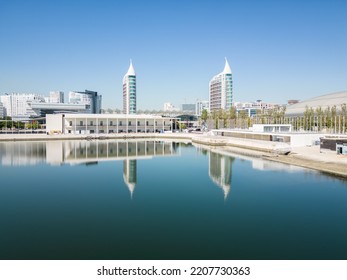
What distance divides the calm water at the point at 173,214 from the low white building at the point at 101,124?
991 inches

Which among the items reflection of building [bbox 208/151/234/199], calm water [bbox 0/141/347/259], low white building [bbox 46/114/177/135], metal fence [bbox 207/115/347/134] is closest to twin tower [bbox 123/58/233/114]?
low white building [bbox 46/114/177/135]

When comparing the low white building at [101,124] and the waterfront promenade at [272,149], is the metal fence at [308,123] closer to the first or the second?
the waterfront promenade at [272,149]

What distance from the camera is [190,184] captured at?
43.0ft

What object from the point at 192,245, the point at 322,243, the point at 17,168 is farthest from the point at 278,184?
the point at 17,168

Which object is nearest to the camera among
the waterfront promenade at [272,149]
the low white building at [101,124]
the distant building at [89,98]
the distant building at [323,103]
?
the waterfront promenade at [272,149]

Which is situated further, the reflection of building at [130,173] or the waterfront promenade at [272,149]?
the waterfront promenade at [272,149]

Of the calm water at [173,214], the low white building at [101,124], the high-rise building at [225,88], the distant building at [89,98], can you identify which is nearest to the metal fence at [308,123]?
the low white building at [101,124]

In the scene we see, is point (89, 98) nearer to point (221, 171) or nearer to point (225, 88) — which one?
point (225, 88)

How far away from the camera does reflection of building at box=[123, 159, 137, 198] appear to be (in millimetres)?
12882

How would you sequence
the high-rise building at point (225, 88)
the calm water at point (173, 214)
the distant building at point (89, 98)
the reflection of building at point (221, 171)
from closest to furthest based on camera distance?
1. the calm water at point (173, 214)
2. the reflection of building at point (221, 171)
3. the high-rise building at point (225, 88)
4. the distant building at point (89, 98)

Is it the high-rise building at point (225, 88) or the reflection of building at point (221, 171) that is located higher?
the high-rise building at point (225, 88)

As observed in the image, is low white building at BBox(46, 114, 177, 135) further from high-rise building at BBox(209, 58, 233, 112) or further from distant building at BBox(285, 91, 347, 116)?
high-rise building at BBox(209, 58, 233, 112)

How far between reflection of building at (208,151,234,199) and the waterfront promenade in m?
2.83

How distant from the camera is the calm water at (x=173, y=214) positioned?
20.9 ft
